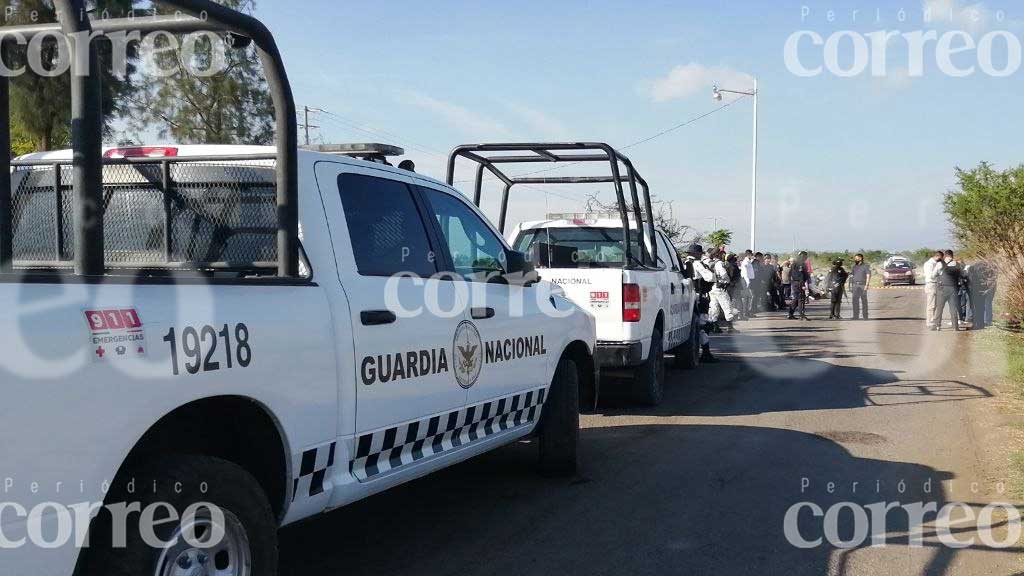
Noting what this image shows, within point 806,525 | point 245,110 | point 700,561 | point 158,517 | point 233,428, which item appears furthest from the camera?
point 245,110

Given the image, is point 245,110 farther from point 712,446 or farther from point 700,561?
point 700,561

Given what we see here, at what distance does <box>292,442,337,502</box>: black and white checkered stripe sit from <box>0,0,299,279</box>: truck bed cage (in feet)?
2.46

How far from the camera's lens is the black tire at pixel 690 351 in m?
12.6

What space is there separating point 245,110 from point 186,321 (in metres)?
22.5

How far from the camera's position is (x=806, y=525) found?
5332mm

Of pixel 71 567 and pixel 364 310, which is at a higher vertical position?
pixel 364 310

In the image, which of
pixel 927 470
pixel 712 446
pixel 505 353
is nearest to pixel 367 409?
pixel 505 353

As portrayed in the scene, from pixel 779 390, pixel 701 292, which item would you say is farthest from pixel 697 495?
pixel 701 292

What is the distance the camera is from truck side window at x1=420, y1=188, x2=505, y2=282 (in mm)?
5188

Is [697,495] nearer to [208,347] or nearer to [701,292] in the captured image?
[208,347]

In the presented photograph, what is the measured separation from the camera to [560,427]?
20.5ft

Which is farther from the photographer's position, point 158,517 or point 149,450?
point 149,450

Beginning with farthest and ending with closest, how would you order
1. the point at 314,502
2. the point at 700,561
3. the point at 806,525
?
1. the point at 806,525
2. the point at 700,561
3. the point at 314,502

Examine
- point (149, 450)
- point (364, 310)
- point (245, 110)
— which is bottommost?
point (149, 450)
